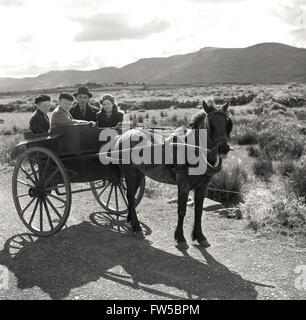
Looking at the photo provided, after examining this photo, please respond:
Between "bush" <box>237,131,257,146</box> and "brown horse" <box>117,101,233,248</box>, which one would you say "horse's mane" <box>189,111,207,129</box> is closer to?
"brown horse" <box>117,101,233,248</box>

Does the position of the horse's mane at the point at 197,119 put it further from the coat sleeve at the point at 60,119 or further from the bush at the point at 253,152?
the bush at the point at 253,152

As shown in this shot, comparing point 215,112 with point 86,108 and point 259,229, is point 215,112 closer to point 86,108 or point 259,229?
point 259,229

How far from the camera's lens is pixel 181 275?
5.50m

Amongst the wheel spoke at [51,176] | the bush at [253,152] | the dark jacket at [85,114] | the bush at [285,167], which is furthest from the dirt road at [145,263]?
the bush at [253,152]

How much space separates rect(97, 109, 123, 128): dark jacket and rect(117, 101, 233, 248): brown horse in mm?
821

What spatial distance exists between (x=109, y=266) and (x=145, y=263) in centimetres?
48

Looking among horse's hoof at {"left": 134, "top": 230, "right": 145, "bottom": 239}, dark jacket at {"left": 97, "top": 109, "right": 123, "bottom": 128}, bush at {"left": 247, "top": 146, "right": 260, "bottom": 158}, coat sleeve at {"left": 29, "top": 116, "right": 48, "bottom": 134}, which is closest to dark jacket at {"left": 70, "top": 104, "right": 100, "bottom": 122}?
dark jacket at {"left": 97, "top": 109, "right": 123, "bottom": 128}

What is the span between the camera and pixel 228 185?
10391 millimetres

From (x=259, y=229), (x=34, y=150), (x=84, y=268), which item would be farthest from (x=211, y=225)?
(x=34, y=150)

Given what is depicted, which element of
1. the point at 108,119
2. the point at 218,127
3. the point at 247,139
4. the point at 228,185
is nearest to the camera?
the point at 218,127

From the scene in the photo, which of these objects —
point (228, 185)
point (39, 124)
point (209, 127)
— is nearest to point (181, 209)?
point (209, 127)

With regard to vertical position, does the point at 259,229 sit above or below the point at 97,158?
below

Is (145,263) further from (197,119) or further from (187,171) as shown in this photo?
(197,119)

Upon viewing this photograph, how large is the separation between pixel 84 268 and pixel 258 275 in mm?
2191
